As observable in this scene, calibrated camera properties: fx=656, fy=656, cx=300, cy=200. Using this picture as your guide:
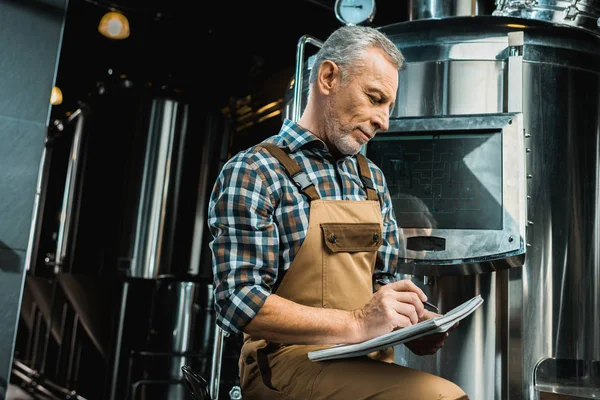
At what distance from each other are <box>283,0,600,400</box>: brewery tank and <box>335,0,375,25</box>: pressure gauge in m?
0.36

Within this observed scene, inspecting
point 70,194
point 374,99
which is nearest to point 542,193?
point 374,99

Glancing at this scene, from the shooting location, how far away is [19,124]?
289cm

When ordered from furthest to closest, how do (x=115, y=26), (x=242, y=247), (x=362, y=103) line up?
(x=115, y=26) < (x=362, y=103) < (x=242, y=247)

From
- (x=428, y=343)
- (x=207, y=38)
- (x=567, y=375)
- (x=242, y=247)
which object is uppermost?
(x=207, y=38)

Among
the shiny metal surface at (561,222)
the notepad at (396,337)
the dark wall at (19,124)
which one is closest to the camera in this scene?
the notepad at (396,337)

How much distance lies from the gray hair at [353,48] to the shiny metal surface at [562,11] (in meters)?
1.66

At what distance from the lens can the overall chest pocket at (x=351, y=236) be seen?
61.5 inches

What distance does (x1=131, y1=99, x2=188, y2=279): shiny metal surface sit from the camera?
5438mm

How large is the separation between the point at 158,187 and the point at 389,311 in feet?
14.6

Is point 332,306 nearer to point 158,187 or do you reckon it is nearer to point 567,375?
point 567,375

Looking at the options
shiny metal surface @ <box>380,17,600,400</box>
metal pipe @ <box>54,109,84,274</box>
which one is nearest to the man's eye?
shiny metal surface @ <box>380,17,600,400</box>

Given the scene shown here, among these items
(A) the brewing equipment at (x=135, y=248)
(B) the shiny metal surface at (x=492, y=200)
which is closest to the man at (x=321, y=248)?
(B) the shiny metal surface at (x=492, y=200)

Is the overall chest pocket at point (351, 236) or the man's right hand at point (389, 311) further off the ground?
the overall chest pocket at point (351, 236)

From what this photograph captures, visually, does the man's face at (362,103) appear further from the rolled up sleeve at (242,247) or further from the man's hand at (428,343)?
the man's hand at (428,343)
